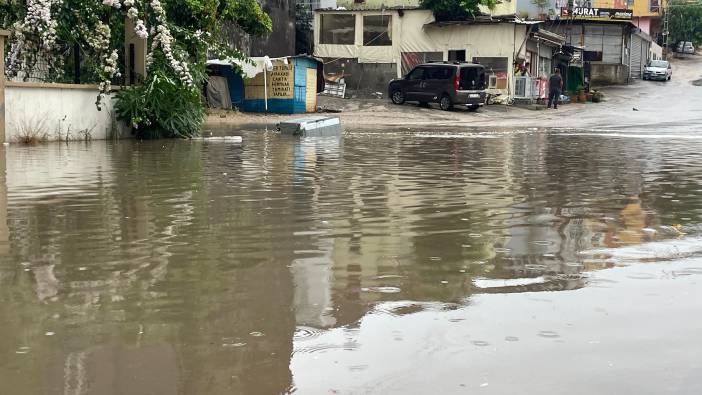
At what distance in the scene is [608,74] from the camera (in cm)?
5853

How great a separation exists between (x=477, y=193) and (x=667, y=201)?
6.18 ft

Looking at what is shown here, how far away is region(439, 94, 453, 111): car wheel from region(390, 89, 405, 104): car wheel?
1.81m

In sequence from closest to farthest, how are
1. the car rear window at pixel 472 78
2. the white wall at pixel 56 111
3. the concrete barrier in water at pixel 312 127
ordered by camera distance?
the white wall at pixel 56 111
the concrete barrier in water at pixel 312 127
the car rear window at pixel 472 78

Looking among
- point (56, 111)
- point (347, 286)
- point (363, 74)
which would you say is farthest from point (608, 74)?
point (347, 286)

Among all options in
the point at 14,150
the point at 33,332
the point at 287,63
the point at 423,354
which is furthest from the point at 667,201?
the point at 287,63

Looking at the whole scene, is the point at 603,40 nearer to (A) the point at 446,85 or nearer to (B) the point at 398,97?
(B) the point at 398,97

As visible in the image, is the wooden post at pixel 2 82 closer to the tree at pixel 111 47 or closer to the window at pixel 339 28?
the tree at pixel 111 47

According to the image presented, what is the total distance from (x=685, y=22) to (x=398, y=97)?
51.9 metres

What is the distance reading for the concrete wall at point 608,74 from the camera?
191ft

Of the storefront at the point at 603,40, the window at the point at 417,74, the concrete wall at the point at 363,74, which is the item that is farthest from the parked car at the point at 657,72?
the window at the point at 417,74

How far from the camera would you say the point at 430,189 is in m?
9.65

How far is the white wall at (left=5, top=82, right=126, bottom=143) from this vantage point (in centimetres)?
1554

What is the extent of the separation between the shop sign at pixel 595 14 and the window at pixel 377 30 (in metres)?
17.4

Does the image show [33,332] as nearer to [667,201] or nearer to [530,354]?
[530,354]
